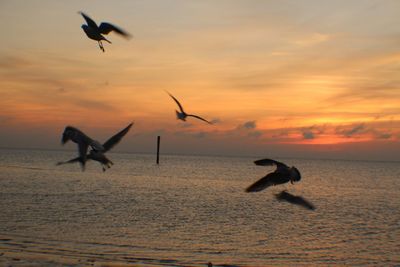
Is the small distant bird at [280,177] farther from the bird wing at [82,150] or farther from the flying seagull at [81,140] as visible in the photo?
the bird wing at [82,150]

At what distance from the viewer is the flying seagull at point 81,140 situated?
24.8ft

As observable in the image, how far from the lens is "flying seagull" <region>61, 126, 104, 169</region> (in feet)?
24.8

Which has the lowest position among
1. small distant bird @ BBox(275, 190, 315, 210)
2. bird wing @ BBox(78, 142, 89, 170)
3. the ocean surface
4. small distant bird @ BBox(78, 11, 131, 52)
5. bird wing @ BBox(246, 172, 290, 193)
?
the ocean surface

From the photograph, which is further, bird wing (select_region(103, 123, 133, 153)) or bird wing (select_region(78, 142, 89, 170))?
bird wing (select_region(103, 123, 133, 153))

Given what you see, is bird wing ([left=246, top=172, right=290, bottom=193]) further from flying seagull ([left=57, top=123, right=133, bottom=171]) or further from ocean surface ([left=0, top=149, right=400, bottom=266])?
ocean surface ([left=0, top=149, right=400, bottom=266])

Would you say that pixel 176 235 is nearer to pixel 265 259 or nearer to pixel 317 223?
pixel 265 259

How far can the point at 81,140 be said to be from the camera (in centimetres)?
771

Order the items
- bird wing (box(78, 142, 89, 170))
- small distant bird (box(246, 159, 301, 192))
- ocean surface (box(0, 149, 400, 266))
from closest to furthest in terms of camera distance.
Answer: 1. bird wing (box(78, 142, 89, 170))
2. small distant bird (box(246, 159, 301, 192))
3. ocean surface (box(0, 149, 400, 266))

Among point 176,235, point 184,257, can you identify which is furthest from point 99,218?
point 184,257

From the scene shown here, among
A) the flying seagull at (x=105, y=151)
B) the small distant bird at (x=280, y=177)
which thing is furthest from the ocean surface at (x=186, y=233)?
the small distant bird at (x=280, y=177)

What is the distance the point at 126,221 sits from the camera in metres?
32.2

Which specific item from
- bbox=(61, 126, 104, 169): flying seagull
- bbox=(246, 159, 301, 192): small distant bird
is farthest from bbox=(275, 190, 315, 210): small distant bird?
bbox=(61, 126, 104, 169): flying seagull

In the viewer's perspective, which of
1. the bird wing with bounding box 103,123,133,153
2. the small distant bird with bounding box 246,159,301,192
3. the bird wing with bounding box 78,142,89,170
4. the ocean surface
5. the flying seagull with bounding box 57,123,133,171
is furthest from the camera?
the ocean surface

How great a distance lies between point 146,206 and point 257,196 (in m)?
16.3
